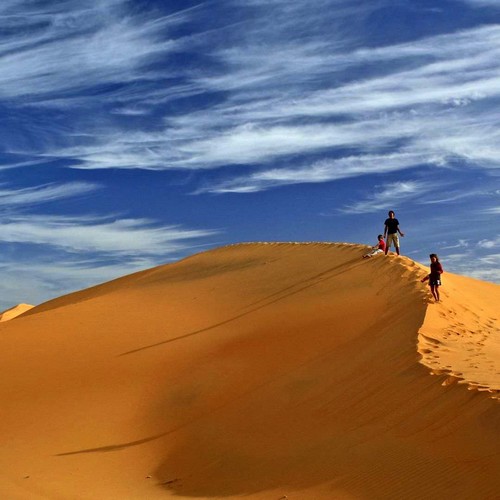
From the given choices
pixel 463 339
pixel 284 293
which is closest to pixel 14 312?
pixel 284 293

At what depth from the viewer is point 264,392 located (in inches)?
534

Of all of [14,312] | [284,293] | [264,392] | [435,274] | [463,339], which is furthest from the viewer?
[14,312]

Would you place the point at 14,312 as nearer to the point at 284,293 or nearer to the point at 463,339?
the point at 284,293

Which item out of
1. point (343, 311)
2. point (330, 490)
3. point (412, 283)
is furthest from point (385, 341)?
point (330, 490)

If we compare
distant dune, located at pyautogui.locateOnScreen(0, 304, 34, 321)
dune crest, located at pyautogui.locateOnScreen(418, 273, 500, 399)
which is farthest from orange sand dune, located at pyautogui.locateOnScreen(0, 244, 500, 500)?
distant dune, located at pyautogui.locateOnScreen(0, 304, 34, 321)

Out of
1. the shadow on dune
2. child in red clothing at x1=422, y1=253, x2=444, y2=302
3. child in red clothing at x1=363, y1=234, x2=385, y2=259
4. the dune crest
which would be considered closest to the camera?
the dune crest

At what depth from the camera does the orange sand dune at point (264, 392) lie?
9508 mm

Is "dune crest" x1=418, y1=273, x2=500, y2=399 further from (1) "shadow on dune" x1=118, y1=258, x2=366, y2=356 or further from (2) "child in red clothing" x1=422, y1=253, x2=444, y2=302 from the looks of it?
(1) "shadow on dune" x1=118, y1=258, x2=366, y2=356

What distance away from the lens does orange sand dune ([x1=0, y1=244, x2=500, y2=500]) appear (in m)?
9.51

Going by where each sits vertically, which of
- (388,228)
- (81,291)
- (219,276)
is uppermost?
(388,228)

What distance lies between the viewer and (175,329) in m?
18.8

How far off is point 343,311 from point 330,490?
27.4 feet

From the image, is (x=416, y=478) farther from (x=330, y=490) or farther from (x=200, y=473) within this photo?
(x=200, y=473)

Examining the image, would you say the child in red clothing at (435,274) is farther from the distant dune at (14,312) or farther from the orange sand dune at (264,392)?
the distant dune at (14,312)
